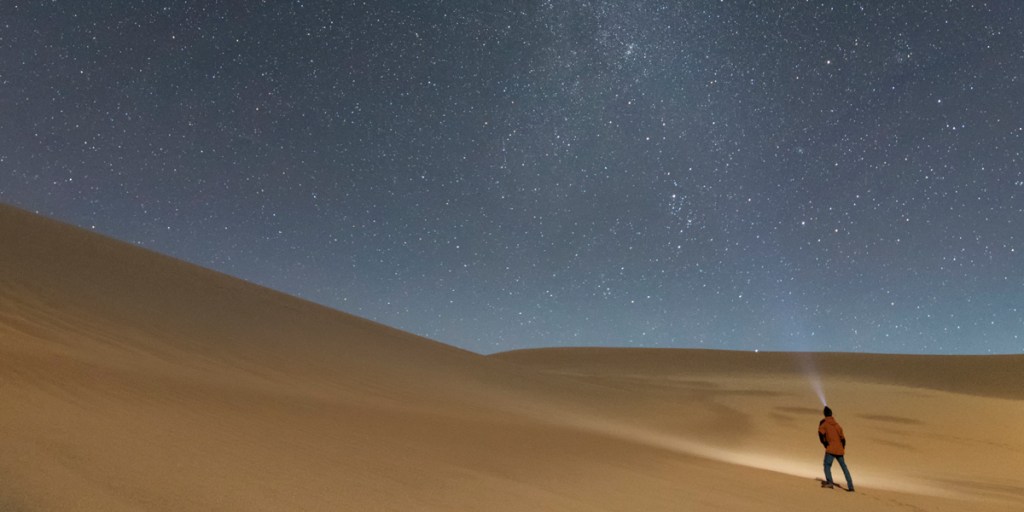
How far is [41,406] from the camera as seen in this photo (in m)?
5.89

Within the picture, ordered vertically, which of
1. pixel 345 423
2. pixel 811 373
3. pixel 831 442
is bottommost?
pixel 345 423

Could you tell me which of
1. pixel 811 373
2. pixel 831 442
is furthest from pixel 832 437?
pixel 811 373

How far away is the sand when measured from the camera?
519 cm

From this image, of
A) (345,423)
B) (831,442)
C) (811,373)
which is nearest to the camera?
(345,423)

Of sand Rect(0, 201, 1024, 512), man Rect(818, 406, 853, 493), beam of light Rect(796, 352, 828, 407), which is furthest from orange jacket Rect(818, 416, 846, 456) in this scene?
beam of light Rect(796, 352, 828, 407)

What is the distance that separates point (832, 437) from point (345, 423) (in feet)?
26.0

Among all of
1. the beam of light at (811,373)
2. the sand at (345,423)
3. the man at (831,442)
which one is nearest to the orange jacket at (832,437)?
the man at (831,442)

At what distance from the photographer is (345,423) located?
9.31 metres

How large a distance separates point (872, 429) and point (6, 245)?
2834 centimetres

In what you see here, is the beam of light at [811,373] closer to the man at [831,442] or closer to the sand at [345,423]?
the sand at [345,423]

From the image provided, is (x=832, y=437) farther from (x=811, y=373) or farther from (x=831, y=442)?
(x=811, y=373)

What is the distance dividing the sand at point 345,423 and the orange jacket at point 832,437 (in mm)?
716

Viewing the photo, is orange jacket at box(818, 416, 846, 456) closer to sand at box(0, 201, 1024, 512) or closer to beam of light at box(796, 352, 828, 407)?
sand at box(0, 201, 1024, 512)

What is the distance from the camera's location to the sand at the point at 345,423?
5.19 m
